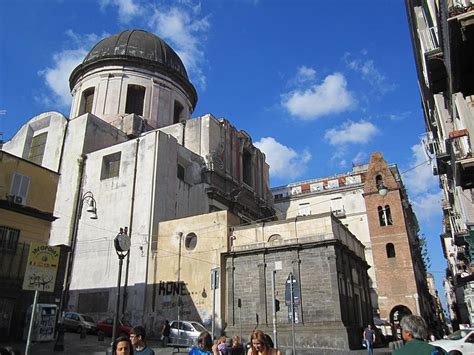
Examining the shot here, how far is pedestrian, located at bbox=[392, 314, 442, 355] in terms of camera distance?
3.87 meters

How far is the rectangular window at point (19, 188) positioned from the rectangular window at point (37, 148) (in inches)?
693

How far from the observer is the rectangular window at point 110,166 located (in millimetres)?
31156

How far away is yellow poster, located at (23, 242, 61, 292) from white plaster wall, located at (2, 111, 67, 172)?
2566 centimetres

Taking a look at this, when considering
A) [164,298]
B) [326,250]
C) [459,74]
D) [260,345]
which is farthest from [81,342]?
[459,74]

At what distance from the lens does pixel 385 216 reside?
38250 millimetres

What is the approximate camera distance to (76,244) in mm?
29719

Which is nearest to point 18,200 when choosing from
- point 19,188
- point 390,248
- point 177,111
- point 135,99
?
point 19,188

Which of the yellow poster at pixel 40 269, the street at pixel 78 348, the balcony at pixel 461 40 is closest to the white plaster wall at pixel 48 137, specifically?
the street at pixel 78 348

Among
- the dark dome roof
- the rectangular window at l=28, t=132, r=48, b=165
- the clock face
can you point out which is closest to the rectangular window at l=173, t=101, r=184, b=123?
the dark dome roof

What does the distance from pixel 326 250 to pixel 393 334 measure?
14.2m

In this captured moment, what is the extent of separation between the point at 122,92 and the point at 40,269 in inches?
1227

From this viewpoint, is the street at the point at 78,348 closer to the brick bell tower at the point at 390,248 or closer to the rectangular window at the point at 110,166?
the rectangular window at the point at 110,166

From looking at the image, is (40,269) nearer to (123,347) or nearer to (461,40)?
(123,347)

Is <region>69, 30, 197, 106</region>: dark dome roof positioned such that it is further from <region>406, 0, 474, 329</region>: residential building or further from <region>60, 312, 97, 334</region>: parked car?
<region>406, 0, 474, 329</region>: residential building
